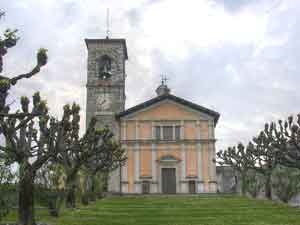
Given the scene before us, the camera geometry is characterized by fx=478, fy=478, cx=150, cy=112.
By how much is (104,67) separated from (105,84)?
1.78 metres

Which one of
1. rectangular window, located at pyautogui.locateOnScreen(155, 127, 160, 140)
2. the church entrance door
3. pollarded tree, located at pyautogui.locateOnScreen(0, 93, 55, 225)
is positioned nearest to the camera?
pollarded tree, located at pyautogui.locateOnScreen(0, 93, 55, 225)

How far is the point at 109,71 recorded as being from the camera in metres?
44.4

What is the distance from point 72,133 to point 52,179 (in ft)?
8.99

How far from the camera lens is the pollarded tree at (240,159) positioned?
103 ft

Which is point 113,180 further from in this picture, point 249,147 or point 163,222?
point 163,222

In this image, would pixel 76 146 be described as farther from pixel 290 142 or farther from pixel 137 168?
pixel 137 168

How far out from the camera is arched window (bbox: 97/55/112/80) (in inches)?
1738

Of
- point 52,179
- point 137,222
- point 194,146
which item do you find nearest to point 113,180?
point 194,146

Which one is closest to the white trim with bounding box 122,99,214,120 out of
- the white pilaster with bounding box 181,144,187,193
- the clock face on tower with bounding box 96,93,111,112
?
the clock face on tower with bounding box 96,93,111,112

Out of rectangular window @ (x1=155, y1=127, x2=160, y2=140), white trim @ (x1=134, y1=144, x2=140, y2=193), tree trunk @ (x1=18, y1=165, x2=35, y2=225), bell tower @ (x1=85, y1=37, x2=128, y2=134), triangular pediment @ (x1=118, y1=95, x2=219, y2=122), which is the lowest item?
tree trunk @ (x1=18, y1=165, x2=35, y2=225)

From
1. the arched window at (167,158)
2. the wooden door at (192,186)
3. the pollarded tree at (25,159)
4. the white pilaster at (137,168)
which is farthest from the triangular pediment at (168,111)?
the pollarded tree at (25,159)

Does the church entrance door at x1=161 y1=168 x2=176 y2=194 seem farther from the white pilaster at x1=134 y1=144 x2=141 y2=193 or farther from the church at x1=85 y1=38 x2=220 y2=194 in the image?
the white pilaster at x1=134 y1=144 x2=141 y2=193

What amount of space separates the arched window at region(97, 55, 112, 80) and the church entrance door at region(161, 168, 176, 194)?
1018cm

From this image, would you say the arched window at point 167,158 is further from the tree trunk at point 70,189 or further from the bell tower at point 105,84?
the tree trunk at point 70,189
